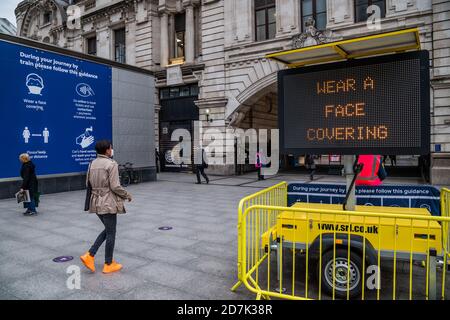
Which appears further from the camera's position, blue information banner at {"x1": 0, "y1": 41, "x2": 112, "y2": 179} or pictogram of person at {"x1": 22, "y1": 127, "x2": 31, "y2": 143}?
pictogram of person at {"x1": 22, "y1": 127, "x2": 31, "y2": 143}

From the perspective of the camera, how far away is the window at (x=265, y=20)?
20.5 meters

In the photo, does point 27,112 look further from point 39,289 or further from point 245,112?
point 245,112

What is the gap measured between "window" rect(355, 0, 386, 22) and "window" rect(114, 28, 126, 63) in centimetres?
1800

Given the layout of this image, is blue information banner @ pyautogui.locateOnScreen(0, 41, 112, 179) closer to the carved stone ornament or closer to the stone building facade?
the stone building facade

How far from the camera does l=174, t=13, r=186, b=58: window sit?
24.7m

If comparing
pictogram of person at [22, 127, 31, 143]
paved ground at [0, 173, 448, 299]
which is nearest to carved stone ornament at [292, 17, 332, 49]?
paved ground at [0, 173, 448, 299]

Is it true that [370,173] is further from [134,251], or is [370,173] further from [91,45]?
[91,45]

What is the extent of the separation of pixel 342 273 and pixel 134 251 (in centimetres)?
373

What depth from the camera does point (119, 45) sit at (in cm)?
2773

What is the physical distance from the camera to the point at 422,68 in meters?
4.09

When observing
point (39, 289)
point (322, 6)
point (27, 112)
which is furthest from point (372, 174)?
point (322, 6)

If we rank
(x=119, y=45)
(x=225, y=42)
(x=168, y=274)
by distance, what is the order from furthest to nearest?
(x=119, y=45) → (x=225, y=42) → (x=168, y=274)

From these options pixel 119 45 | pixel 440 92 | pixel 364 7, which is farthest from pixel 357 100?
pixel 119 45
